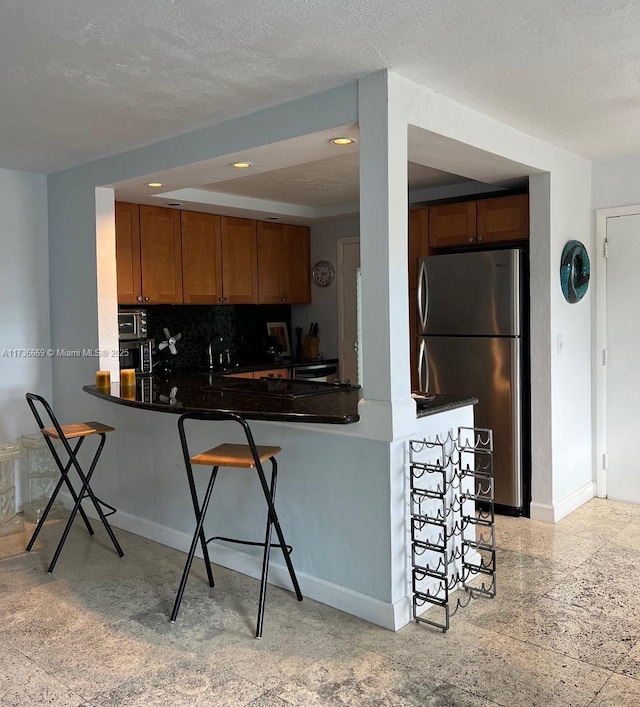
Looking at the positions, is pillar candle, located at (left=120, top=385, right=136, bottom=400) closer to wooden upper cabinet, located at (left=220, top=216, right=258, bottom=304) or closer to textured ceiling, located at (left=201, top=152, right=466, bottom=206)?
textured ceiling, located at (left=201, top=152, right=466, bottom=206)

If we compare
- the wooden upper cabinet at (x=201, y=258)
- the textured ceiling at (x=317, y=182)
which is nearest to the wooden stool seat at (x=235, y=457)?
the textured ceiling at (x=317, y=182)

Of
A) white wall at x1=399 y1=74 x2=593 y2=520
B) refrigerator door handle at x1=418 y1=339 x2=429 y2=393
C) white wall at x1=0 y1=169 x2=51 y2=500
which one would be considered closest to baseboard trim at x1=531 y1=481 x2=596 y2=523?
white wall at x1=399 y1=74 x2=593 y2=520

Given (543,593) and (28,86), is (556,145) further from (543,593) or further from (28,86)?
(28,86)

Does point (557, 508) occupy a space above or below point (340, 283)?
below

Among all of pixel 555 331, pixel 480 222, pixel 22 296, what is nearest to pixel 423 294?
pixel 480 222

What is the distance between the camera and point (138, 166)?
3676mm

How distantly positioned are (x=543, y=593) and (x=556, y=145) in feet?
8.27

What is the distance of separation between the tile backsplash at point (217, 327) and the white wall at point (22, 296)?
102 cm

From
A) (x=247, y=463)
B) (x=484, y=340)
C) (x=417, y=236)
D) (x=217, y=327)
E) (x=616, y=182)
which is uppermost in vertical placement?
(x=616, y=182)

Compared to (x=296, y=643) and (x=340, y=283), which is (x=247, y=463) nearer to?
(x=296, y=643)

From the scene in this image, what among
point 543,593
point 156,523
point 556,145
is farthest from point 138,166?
point 543,593

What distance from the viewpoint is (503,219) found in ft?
13.8

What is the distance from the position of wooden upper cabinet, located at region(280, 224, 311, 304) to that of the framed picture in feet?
1.09

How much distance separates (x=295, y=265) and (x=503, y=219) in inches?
90.0
